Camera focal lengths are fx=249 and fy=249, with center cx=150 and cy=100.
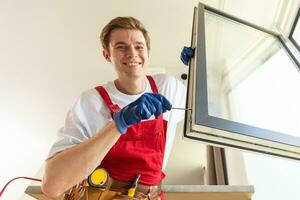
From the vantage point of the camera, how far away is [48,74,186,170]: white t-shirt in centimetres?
81

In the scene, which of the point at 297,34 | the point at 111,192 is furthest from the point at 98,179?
the point at 297,34

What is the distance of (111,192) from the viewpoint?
81 centimetres

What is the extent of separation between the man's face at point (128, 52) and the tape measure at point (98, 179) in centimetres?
39

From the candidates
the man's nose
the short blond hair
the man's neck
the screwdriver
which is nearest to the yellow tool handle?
the screwdriver

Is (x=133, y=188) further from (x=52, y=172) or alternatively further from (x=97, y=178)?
(x=52, y=172)

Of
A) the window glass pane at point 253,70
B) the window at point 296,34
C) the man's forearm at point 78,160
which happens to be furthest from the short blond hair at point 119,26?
the window at point 296,34

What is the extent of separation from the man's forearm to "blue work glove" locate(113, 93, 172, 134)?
0.10 ft

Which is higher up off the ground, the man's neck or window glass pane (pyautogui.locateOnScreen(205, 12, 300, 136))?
window glass pane (pyautogui.locateOnScreen(205, 12, 300, 136))

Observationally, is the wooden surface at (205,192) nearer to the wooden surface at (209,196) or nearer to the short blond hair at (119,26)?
the wooden surface at (209,196)

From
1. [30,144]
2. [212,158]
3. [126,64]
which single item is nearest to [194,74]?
[126,64]

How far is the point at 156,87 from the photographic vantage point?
42.4 inches

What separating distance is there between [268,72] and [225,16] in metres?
0.42

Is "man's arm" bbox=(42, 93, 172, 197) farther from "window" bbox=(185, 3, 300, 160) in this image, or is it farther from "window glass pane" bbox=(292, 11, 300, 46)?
"window glass pane" bbox=(292, 11, 300, 46)

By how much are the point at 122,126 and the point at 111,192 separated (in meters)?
0.27
